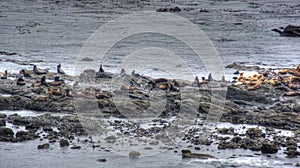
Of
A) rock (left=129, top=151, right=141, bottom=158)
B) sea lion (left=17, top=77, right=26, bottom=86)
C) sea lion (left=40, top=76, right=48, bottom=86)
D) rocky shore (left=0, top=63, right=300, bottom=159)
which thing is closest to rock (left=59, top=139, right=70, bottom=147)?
rocky shore (left=0, top=63, right=300, bottom=159)

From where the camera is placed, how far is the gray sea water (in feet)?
53.7

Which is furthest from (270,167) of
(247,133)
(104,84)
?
(104,84)

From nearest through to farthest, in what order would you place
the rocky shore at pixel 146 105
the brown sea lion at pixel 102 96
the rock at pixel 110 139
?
the rock at pixel 110 139, the rocky shore at pixel 146 105, the brown sea lion at pixel 102 96

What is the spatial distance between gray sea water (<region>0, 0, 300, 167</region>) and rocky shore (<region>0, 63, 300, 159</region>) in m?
0.79

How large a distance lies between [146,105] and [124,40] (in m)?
17.8

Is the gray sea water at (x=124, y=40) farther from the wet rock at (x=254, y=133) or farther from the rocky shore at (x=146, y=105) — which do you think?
the wet rock at (x=254, y=133)

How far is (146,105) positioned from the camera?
2130 centimetres

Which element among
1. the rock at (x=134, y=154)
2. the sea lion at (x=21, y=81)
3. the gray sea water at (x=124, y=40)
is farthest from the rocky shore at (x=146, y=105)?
the rock at (x=134, y=154)

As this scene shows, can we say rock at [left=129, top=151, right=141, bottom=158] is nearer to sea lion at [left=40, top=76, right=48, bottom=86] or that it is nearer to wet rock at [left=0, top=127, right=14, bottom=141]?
wet rock at [left=0, top=127, right=14, bottom=141]

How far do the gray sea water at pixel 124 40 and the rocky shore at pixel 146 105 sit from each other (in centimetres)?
79

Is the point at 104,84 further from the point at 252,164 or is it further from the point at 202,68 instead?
the point at 252,164

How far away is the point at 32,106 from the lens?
2105cm

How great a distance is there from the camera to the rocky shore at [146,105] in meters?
17.9

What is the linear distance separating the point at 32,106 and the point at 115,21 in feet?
92.0
